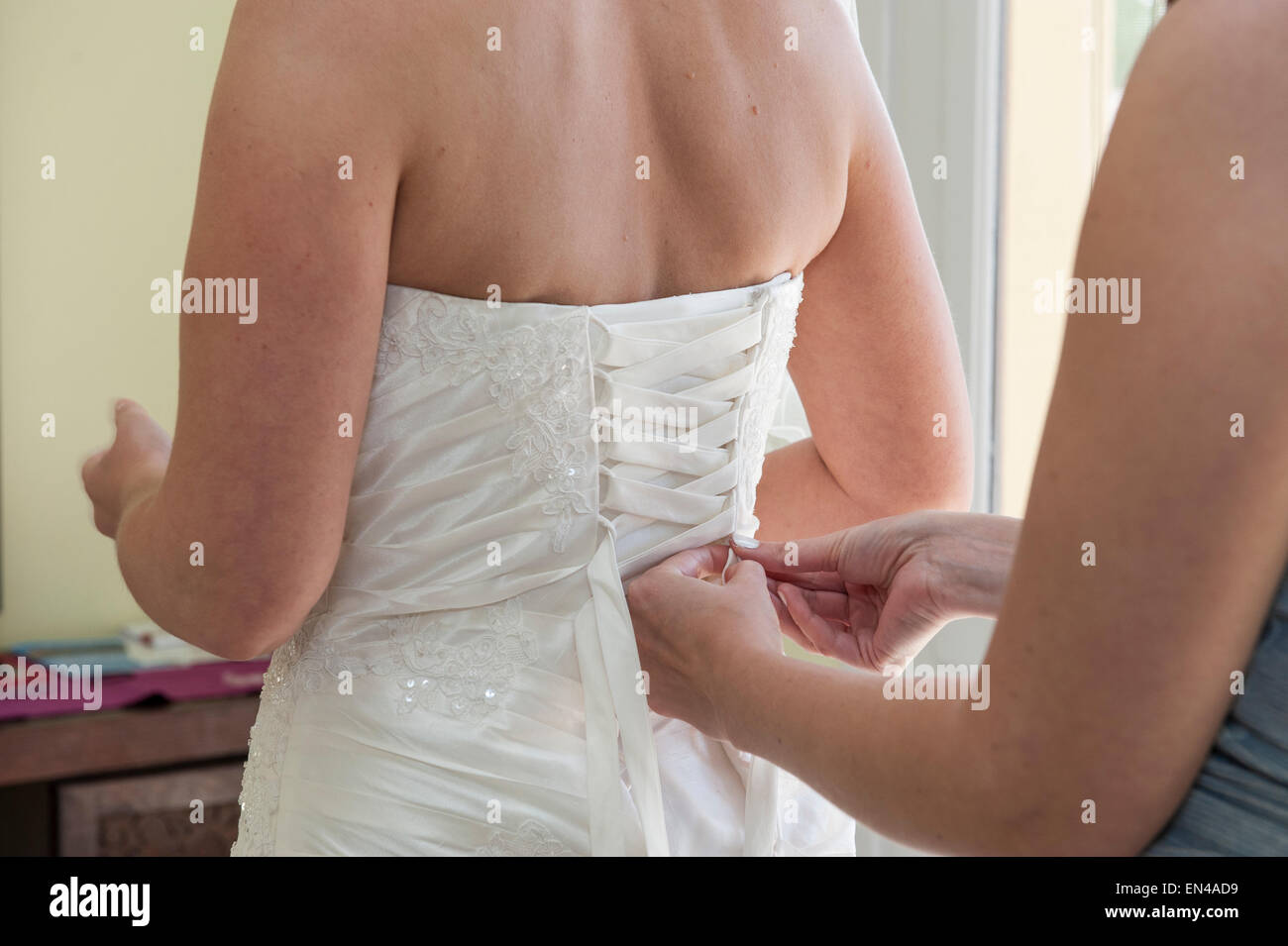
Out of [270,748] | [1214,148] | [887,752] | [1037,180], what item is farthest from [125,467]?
[1037,180]

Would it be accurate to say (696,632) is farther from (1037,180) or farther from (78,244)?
(78,244)

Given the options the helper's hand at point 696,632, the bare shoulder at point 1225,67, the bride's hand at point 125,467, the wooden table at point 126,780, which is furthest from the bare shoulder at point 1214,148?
the wooden table at point 126,780

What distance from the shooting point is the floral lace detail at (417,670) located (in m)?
0.90

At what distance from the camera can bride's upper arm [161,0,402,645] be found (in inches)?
30.2

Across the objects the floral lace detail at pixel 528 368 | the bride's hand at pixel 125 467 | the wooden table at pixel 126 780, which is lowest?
the wooden table at pixel 126 780

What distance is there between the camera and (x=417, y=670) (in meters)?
0.91

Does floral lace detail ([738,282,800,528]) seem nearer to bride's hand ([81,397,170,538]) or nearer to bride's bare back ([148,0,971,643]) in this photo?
bride's bare back ([148,0,971,643])

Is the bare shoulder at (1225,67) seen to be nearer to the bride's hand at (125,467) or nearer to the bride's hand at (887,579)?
the bride's hand at (887,579)

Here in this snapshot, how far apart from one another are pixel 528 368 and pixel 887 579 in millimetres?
368

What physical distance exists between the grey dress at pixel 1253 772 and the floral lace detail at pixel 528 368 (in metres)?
0.49

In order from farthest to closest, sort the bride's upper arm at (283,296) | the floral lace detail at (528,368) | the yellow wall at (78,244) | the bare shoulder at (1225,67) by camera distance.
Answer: the yellow wall at (78,244) → the floral lace detail at (528,368) → the bride's upper arm at (283,296) → the bare shoulder at (1225,67)

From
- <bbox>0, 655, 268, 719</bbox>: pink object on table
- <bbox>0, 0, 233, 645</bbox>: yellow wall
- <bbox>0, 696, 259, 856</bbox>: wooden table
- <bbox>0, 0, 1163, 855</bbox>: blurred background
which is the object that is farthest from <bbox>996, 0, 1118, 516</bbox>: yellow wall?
<bbox>0, 0, 233, 645</bbox>: yellow wall
